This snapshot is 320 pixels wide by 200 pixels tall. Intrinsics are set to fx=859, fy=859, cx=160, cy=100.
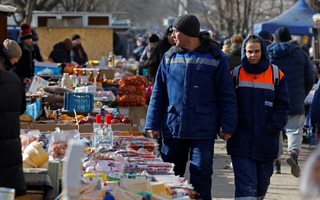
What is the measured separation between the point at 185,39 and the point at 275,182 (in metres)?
4.05

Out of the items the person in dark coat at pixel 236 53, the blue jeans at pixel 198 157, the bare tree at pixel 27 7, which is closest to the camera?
the blue jeans at pixel 198 157

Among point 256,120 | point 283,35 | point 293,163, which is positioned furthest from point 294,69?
point 256,120

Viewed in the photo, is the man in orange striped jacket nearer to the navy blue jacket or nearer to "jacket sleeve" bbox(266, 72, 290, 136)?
"jacket sleeve" bbox(266, 72, 290, 136)

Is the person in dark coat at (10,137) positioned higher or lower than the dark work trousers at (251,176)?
higher

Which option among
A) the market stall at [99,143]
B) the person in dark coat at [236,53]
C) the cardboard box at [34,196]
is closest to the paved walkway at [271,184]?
the market stall at [99,143]

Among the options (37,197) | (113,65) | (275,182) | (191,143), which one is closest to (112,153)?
(191,143)

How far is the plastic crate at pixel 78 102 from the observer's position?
11.4 m

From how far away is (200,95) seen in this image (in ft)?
26.2

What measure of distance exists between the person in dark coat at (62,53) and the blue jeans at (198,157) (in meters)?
13.1

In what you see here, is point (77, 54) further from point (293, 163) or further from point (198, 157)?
point (198, 157)

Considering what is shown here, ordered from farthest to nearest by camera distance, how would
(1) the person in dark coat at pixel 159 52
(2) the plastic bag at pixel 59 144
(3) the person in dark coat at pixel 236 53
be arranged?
(1) the person in dark coat at pixel 159 52 → (3) the person in dark coat at pixel 236 53 → (2) the plastic bag at pixel 59 144

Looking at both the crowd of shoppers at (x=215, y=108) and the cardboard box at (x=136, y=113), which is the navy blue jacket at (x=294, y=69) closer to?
the cardboard box at (x=136, y=113)

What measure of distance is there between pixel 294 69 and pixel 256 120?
424 centimetres

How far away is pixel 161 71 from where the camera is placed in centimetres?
828
